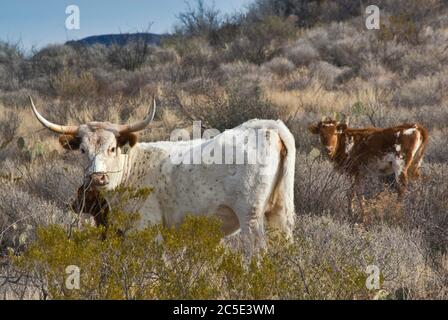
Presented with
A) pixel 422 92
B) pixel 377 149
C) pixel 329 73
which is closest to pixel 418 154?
pixel 377 149

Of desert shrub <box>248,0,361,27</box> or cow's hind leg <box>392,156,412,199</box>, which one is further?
desert shrub <box>248,0,361,27</box>

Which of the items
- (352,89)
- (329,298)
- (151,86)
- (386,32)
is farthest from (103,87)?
(329,298)

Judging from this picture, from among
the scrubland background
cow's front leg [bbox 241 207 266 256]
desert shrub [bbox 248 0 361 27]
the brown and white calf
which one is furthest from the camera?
desert shrub [bbox 248 0 361 27]

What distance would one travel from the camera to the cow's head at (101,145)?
480cm

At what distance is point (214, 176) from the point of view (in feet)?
16.4

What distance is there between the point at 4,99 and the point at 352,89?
10401 mm

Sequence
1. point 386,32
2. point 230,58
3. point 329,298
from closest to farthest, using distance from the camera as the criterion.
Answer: point 329,298 < point 386,32 < point 230,58

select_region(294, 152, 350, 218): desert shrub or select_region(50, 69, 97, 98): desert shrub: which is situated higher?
select_region(50, 69, 97, 98): desert shrub

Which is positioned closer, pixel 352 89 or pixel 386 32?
pixel 352 89

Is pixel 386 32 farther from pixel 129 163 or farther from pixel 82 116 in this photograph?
pixel 129 163

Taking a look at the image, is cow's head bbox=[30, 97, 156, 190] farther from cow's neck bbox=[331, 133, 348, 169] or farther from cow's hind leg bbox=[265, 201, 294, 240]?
cow's neck bbox=[331, 133, 348, 169]

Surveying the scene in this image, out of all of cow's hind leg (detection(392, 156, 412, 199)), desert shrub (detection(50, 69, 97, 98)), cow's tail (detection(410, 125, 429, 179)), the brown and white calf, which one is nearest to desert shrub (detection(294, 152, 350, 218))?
the brown and white calf

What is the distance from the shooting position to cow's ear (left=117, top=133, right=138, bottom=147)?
5.21 m
